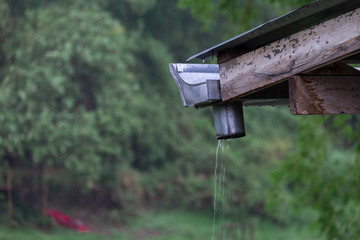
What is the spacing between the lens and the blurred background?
14.4 metres

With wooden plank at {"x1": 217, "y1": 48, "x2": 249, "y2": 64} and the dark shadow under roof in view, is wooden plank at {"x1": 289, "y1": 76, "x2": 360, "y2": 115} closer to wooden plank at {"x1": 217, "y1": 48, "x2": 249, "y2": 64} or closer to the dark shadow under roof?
the dark shadow under roof

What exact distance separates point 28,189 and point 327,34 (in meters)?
14.6

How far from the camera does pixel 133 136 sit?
17.1 m

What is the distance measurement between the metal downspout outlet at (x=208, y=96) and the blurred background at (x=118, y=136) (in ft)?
30.8

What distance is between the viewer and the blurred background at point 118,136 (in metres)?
14.4

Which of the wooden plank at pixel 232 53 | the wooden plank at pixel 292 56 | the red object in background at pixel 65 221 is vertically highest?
the wooden plank at pixel 232 53

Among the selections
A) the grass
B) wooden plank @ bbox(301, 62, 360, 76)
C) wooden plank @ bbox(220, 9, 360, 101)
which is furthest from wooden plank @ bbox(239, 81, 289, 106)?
the grass

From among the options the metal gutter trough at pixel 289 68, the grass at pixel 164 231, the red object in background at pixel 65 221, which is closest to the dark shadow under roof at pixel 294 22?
the metal gutter trough at pixel 289 68

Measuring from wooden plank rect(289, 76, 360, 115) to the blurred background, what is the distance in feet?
31.8

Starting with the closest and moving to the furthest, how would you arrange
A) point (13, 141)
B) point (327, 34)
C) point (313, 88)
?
point (327, 34)
point (313, 88)
point (13, 141)

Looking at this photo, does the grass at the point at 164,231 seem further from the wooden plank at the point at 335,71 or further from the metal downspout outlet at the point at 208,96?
the wooden plank at the point at 335,71

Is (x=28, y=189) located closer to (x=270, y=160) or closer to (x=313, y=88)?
(x=270, y=160)

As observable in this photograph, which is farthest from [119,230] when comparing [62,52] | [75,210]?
[62,52]

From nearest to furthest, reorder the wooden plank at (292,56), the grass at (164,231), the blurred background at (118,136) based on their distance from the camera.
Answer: the wooden plank at (292,56) → the grass at (164,231) → the blurred background at (118,136)
